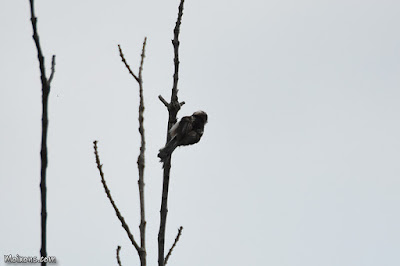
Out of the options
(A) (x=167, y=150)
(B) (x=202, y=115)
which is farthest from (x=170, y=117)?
(B) (x=202, y=115)

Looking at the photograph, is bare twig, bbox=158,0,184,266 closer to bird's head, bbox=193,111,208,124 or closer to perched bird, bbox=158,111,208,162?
perched bird, bbox=158,111,208,162

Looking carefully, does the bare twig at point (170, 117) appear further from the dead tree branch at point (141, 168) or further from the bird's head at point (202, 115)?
the bird's head at point (202, 115)

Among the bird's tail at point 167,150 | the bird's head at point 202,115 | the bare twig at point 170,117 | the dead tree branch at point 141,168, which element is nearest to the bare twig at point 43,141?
the dead tree branch at point 141,168

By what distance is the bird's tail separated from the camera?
220 inches

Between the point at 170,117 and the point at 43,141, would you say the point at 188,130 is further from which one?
the point at 43,141

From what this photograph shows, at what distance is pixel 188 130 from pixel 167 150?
1.65 meters

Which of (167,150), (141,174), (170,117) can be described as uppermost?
(170,117)

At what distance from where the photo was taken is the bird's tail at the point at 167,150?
5.60 m

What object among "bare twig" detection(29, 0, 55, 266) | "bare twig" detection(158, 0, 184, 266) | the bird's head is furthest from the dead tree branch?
the bird's head

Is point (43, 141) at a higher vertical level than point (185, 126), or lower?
lower

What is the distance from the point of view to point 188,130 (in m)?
7.43

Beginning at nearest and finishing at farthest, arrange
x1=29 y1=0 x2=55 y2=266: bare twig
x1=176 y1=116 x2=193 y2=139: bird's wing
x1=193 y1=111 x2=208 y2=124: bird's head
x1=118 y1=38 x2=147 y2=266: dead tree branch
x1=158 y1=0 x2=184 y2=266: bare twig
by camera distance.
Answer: x1=29 y1=0 x2=55 y2=266: bare twig
x1=118 y1=38 x2=147 y2=266: dead tree branch
x1=158 y1=0 x2=184 y2=266: bare twig
x1=176 y1=116 x2=193 y2=139: bird's wing
x1=193 y1=111 x2=208 y2=124: bird's head

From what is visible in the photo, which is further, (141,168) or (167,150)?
(167,150)

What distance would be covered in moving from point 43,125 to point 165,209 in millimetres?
2109
